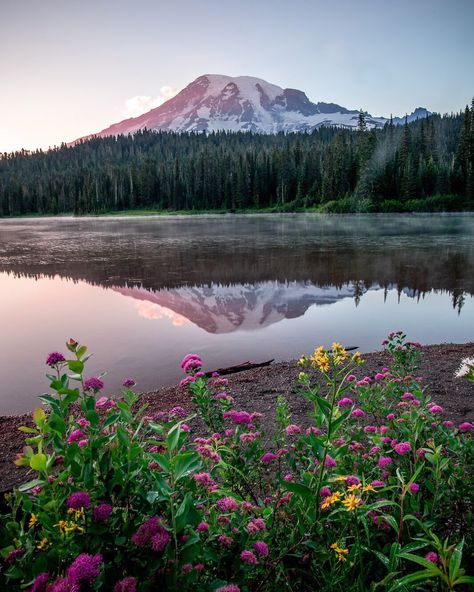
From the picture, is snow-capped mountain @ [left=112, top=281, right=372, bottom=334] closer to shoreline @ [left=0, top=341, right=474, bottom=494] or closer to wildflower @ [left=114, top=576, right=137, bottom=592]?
shoreline @ [left=0, top=341, right=474, bottom=494]

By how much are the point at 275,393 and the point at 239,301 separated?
9.01 m

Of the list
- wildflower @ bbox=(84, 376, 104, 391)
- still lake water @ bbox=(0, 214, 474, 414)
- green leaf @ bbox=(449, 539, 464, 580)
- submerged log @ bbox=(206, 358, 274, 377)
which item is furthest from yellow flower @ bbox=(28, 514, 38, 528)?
submerged log @ bbox=(206, 358, 274, 377)

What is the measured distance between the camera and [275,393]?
7859 mm

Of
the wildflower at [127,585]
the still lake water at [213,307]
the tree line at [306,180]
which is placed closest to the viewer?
the wildflower at [127,585]

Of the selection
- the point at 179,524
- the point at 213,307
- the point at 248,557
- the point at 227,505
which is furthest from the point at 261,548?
the point at 213,307

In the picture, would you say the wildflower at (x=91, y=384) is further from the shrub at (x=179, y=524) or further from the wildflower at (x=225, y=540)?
the wildflower at (x=225, y=540)

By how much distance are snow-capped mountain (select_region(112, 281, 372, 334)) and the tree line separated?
2914 inches

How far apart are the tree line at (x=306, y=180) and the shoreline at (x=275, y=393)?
82641 millimetres

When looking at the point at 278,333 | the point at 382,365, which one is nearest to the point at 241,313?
the point at 278,333

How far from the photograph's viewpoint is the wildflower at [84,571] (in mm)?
1399

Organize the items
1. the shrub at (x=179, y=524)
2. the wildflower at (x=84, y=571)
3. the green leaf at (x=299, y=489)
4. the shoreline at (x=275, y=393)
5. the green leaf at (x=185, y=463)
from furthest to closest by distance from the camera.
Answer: the shoreline at (x=275, y=393) → the green leaf at (x=299, y=489) → the green leaf at (x=185, y=463) → the shrub at (x=179, y=524) → the wildflower at (x=84, y=571)

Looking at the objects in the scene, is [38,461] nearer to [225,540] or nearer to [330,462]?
[225,540]

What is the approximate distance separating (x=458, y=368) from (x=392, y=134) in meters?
118

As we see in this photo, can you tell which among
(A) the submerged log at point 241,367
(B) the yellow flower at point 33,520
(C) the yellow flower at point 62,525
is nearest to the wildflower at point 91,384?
(B) the yellow flower at point 33,520
